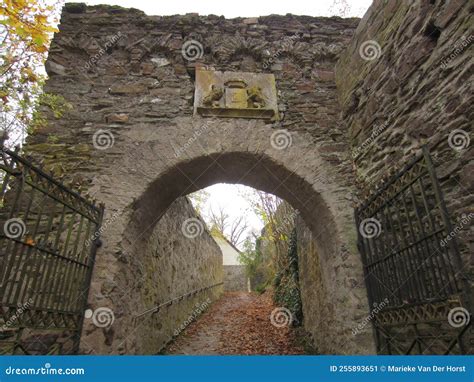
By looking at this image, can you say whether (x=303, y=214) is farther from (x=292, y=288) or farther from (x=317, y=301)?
(x=292, y=288)

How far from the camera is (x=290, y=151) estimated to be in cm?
379

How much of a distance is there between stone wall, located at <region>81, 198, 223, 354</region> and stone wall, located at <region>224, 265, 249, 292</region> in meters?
8.69

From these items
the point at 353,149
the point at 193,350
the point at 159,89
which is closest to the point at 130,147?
the point at 159,89

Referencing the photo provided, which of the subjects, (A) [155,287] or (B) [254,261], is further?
(B) [254,261]

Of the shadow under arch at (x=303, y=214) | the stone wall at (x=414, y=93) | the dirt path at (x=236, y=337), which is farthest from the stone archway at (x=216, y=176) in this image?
the dirt path at (x=236, y=337)

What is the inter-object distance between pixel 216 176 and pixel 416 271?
2.52 metres

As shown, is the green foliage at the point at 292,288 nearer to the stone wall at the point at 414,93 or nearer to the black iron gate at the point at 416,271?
the black iron gate at the point at 416,271

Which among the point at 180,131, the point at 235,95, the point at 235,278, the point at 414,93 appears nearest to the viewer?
the point at 414,93

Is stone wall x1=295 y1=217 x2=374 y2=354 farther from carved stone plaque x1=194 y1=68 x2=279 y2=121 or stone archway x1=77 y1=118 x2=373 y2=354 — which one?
carved stone plaque x1=194 y1=68 x2=279 y2=121

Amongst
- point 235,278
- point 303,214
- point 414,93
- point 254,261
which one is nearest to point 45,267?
point 303,214

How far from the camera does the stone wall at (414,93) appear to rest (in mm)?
2336

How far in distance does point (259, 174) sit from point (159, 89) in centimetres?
169

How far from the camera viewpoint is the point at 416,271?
8.11 ft

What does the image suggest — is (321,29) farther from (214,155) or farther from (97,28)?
(97,28)
